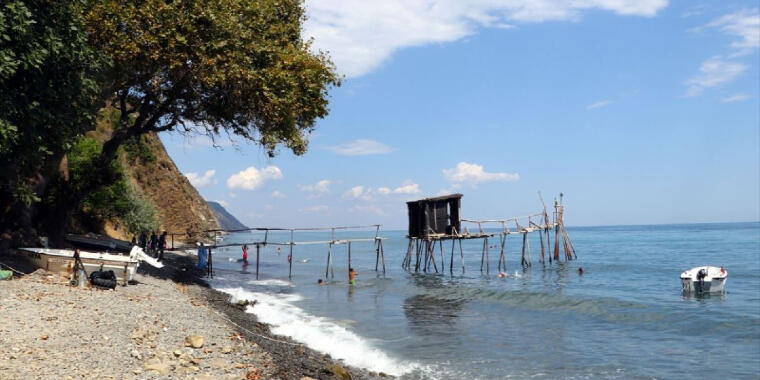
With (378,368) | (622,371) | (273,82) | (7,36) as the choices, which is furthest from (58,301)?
(622,371)

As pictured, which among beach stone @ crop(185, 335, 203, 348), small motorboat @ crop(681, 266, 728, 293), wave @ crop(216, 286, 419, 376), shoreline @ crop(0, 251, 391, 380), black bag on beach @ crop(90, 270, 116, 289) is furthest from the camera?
small motorboat @ crop(681, 266, 728, 293)

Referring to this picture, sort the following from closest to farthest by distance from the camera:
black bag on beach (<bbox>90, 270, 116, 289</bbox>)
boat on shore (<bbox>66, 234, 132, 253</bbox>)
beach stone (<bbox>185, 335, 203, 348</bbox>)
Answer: beach stone (<bbox>185, 335, 203, 348</bbox>) < black bag on beach (<bbox>90, 270, 116, 289</bbox>) < boat on shore (<bbox>66, 234, 132, 253</bbox>)

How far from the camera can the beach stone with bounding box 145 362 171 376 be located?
9977mm

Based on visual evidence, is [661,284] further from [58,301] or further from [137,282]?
[58,301]

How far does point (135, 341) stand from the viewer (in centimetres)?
1148

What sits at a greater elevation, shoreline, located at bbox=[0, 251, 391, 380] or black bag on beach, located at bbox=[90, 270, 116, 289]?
black bag on beach, located at bbox=[90, 270, 116, 289]

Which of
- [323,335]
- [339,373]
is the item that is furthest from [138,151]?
[339,373]

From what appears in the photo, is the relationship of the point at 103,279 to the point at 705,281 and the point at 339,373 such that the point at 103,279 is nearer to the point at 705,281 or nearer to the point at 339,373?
the point at 339,373

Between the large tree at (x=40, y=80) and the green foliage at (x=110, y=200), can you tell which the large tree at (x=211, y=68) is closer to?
the large tree at (x=40, y=80)

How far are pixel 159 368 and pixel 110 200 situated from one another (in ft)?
111

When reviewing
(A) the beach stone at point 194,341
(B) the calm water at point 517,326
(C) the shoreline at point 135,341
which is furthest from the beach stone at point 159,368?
(B) the calm water at point 517,326

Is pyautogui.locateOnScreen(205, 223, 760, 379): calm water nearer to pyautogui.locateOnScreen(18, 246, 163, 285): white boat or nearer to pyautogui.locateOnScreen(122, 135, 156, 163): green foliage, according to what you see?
pyautogui.locateOnScreen(18, 246, 163, 285): white boat

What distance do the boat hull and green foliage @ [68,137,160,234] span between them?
443 inches

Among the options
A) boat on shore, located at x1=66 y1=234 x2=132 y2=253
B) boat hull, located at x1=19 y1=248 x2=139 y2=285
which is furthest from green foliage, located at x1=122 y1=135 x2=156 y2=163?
boat hull, located at x1=19 y1=248 x2=139 y2=285
